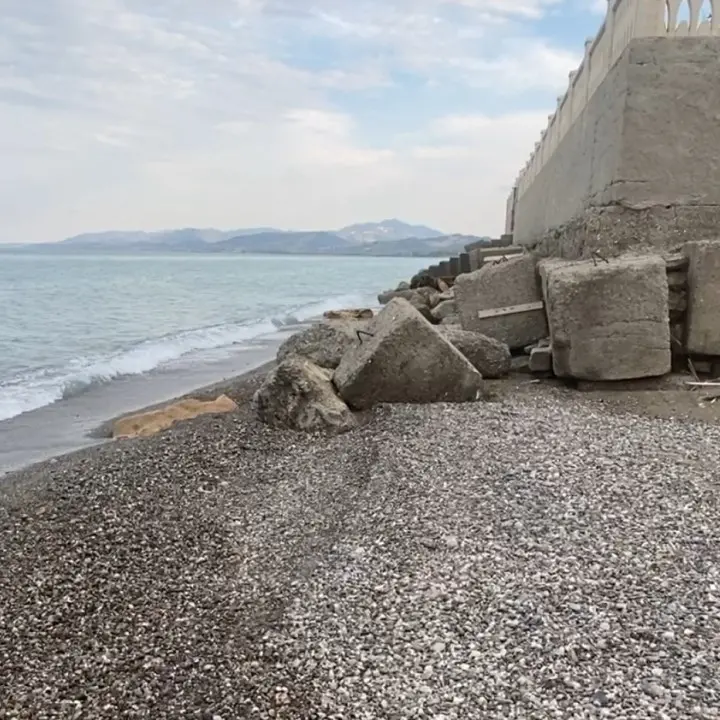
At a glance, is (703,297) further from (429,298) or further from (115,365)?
(115,365)

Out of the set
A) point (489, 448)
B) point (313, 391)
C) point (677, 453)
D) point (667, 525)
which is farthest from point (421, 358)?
point (667, 525)

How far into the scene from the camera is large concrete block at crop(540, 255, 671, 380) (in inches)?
270

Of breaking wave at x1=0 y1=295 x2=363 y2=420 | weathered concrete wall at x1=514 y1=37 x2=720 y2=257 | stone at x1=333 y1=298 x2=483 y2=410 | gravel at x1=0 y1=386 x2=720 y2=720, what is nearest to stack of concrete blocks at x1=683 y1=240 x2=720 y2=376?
weathered concrete wall at x1=514 y1=37 x2=720 y2=257

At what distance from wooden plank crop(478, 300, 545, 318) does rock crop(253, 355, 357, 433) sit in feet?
8.39

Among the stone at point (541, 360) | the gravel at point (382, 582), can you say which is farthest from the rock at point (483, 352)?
the gravel at point (382, 582)

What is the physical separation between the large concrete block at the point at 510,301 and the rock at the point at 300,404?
8.35 ft

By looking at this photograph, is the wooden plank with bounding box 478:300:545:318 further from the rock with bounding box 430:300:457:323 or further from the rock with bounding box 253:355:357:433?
the rock with bounding box 430:300:457:323

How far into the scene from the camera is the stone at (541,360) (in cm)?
770

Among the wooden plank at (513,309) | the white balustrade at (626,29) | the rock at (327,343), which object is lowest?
the rock at (327,343)

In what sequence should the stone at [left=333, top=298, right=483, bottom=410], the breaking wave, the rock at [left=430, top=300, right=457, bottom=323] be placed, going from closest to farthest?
the stone at [left=333, top=298, right=483, bottom=410], the rock at [left=430, top=300, right=457, bottom=323], the breaking wave

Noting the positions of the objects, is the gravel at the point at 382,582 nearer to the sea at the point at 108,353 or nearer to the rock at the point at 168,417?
the rock at the point at 168,417

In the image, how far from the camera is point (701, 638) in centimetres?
300

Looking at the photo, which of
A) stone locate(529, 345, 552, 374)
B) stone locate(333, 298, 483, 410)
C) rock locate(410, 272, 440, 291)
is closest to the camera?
stone locate(333, 298, 483, 410)

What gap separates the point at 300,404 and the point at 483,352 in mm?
2159
